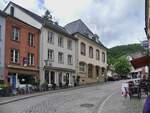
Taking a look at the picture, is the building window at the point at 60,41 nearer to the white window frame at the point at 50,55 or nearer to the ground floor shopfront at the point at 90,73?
the white window frame at the point at 50,55

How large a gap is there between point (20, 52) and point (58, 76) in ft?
33.3

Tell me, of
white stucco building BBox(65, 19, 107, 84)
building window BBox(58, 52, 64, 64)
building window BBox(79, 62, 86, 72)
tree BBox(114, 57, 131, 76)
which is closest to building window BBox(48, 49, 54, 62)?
building window BBox(58, 52, 64, 64)

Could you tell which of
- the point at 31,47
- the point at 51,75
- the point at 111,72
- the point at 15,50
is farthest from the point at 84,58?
the point at 111,72

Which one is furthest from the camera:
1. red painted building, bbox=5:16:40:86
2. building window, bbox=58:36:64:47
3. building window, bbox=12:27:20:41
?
building window, bbox=58:36:64:47

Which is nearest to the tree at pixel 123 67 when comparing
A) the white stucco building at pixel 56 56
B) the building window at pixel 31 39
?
the white stucco building at pixel 56 56

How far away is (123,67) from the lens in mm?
90625

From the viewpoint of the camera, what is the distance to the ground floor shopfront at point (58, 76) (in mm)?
39431

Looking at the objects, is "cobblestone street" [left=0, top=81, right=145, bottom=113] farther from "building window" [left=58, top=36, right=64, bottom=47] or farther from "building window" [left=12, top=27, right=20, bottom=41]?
"building window" [left=58, top=36, right=64, bottom=47]

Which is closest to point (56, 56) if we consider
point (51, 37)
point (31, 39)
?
point (51, 37)

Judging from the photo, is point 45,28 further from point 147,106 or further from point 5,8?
point 147,106

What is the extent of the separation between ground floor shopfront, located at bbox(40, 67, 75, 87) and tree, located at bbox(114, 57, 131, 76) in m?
44.7

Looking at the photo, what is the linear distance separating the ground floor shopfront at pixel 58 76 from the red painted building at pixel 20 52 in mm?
2080

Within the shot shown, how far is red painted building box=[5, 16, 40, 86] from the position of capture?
106 ft

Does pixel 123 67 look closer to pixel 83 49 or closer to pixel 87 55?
pixel 87 55
